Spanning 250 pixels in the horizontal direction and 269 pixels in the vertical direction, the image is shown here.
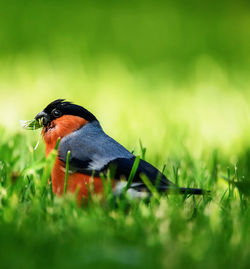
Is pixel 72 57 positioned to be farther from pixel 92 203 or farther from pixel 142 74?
pixel 92 203

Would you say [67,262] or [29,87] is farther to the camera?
[29,87]

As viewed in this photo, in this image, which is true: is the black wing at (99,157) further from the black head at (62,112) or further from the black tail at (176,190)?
the black head at (62,112)

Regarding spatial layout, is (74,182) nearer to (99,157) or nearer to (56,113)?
(99,157)

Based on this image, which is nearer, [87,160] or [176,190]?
[176,190]

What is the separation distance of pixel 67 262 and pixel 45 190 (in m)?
1.02

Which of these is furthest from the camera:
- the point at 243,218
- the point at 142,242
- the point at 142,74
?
the point at 142,74

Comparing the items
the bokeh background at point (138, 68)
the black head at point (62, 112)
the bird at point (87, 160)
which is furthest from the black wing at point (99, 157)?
the bokeh background at point (138, 68)

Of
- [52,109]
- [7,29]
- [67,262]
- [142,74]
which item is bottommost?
[67,262]

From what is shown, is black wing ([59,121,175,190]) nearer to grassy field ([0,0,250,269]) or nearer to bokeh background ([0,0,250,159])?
grassy field ([0,0,250,269])

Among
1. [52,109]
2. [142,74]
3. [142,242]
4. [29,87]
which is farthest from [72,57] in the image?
[142,242]

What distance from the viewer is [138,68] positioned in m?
7.59

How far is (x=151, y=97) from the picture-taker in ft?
20.3

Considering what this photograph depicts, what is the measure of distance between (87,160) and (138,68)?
4.97 meters

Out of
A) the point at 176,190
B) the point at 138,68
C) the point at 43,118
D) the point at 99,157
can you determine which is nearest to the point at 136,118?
the point at 43,118
